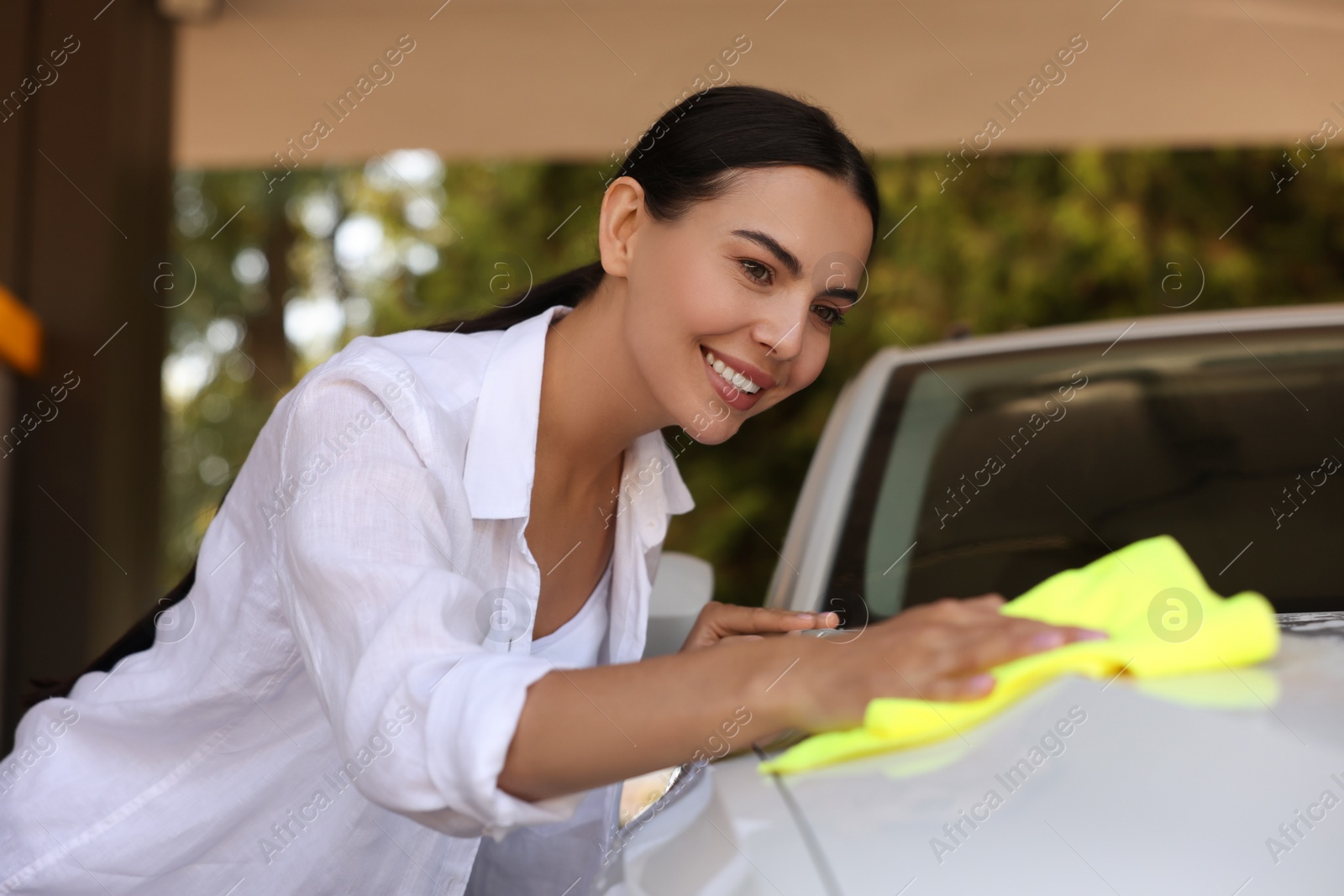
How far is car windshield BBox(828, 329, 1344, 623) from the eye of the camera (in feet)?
5.76

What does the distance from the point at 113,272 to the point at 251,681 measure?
129 inches

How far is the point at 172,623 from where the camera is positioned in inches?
61.6

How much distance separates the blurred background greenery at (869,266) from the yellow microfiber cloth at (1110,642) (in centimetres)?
569

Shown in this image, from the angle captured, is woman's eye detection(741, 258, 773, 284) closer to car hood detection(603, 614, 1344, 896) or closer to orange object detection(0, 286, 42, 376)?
car hood detection(603, 614, 1344, 896)

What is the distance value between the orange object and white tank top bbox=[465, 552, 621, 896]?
265 cm

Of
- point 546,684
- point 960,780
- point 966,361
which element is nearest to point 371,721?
point 546,684

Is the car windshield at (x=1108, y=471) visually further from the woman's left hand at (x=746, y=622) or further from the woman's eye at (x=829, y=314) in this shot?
the woman's eye at (x=829, y=314)

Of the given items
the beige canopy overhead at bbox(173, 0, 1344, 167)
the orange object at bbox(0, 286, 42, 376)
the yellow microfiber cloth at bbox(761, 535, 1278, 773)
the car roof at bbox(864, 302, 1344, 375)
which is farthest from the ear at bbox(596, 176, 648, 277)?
the beige canopy overhead at bbox(173, 0, 1344, 167)

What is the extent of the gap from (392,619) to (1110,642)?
2.00 ft

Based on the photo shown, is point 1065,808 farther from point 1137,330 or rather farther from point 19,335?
point 19,335

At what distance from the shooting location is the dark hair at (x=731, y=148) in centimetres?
149

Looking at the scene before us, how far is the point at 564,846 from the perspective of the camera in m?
1.74

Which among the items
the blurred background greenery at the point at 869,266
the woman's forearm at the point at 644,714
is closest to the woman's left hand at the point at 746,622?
the woman's forearm at the point at 644,714

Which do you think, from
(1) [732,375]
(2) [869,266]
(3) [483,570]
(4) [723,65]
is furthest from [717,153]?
(2) [869,266]
